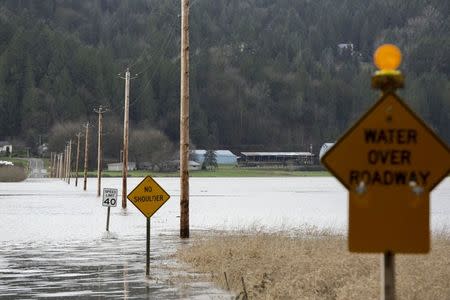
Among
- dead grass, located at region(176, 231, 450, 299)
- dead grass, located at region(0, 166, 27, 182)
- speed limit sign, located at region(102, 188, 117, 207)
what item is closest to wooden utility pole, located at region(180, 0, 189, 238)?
speed limit sign, located at region(102, 188, 117, 207)

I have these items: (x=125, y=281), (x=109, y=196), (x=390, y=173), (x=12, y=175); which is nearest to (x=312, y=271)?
(x=125, y=281)

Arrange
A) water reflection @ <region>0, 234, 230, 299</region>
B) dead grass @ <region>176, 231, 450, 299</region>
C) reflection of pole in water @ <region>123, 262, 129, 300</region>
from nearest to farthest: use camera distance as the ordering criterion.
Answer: dead grass @ <region>176, 231, 450, 299</region> → reflection of pole in water @ <region>123, 262, 129, 300</region> → water reflection @ <region>0, 234, 230, 299</region>

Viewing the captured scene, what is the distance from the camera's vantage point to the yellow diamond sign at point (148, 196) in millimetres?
18234

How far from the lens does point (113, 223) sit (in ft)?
138

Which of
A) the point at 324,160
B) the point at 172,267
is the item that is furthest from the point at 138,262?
the point at 324,160

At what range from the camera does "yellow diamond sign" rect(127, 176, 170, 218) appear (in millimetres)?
18234

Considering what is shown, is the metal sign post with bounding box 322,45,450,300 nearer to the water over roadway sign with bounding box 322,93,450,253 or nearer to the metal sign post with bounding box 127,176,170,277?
the water over roadway sign with bounding box 322,93,450,253

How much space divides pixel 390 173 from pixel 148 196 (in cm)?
1102

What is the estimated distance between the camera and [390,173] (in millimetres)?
7754

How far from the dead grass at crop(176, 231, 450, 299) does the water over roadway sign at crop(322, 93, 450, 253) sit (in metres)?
5.08

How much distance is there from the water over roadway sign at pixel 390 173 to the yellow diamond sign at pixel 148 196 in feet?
35.0

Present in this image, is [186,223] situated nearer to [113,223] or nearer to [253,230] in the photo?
[253,230]

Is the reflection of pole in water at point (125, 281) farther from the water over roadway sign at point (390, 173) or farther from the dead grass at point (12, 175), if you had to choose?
the dead grass at point (12, 175)

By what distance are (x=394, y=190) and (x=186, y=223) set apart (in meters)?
23.1
